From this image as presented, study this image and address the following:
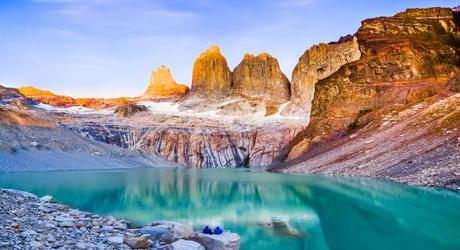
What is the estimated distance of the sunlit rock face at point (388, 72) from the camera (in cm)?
9875

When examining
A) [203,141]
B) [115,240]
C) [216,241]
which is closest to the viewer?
[115,240]

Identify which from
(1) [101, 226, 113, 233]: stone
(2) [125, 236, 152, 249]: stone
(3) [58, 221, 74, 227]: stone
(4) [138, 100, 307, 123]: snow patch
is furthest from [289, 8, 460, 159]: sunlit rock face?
(2) [125, 236, 152, 249]: stone

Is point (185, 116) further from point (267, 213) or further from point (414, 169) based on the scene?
point (267, 213)

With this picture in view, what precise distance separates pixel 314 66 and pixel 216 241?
146m

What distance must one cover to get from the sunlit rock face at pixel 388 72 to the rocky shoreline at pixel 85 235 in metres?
77.4

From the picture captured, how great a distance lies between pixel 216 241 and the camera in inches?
720

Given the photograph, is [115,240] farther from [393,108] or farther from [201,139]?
[201,139]

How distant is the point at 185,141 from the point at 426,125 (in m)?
88.1

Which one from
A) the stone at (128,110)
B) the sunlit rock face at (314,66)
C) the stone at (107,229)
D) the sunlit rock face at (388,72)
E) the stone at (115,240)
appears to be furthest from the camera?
the stone at (128,110)

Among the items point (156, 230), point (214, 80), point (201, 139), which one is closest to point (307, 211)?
point (156, 230)

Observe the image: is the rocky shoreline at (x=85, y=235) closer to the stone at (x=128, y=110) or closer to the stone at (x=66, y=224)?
the stone at (x=66, y=224)

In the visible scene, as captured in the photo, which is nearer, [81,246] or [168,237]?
[81,246]

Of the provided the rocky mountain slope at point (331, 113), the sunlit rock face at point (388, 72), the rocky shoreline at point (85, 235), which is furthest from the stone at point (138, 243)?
the sunlit rock face at point (388, 72)

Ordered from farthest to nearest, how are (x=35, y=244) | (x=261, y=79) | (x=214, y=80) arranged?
(x=214, y=80) < (x=261, y=79) < (x=35, y=244)
